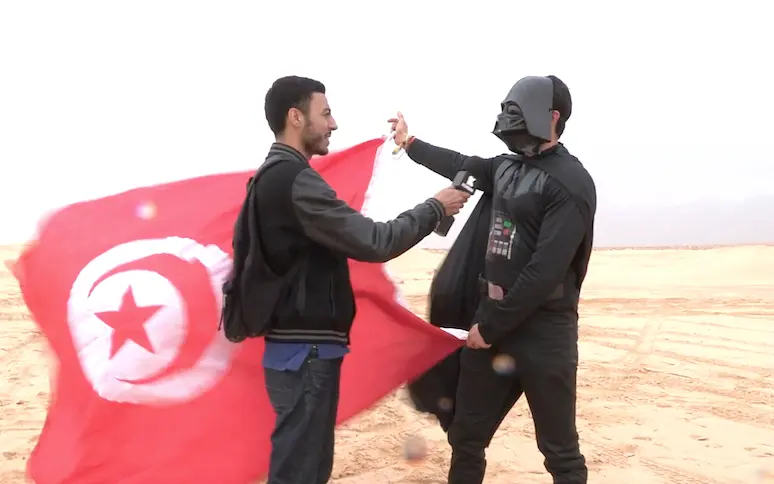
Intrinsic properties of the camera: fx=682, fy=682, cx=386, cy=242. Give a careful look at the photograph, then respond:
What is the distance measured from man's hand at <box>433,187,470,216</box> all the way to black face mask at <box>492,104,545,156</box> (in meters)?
0.43

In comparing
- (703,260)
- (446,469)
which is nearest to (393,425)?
(446,469)

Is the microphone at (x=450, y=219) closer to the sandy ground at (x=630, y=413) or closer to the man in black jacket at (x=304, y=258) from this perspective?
the man in black jacket at (x=304, y=258)

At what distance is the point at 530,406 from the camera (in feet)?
11.0

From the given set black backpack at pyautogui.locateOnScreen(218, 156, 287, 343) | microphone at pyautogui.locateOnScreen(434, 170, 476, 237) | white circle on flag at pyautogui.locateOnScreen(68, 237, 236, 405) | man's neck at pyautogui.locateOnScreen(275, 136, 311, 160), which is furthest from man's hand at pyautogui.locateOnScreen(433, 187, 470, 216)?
white circle on flag at pyautogui.locateOnScreen(68, 237, 236, 405)

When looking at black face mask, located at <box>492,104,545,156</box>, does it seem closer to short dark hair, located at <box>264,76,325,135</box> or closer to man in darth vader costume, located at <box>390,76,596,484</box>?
man in darth vader costume, located at <box>390,76,596,484</box>

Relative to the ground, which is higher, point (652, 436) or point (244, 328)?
point (244, 328)

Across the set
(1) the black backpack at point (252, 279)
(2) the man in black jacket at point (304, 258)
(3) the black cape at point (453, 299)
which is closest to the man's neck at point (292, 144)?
(2) the man in black jacket at point (304, 258)

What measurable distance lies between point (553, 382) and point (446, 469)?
6.17 ft

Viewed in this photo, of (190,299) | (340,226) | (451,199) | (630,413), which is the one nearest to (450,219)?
(451,199)

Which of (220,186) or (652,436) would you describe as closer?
(220,186)

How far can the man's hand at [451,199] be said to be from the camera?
2967mm

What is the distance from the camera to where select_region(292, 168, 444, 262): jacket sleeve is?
257 cm

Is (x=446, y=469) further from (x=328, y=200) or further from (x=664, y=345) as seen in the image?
(x=664, y=345)

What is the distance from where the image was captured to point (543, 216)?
3.12 meters
